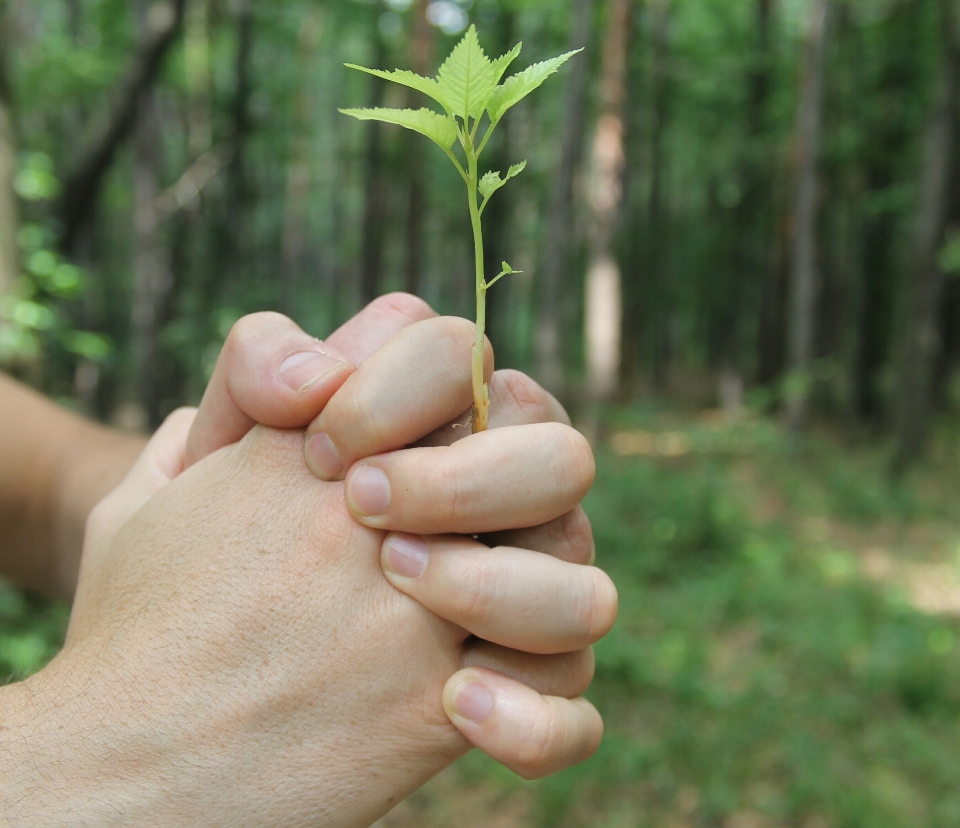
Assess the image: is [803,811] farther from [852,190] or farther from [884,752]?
[852,190]

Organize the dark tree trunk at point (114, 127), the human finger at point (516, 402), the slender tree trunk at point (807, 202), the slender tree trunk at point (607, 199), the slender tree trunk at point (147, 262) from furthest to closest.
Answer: the slender tree trunk at point (807, 202) < the slender tree trunk at point (607, 199) < the slender tree trunk at point (147, 262) < the dark tree trunk at point (114, 127) < the human finger at point (516, 402)

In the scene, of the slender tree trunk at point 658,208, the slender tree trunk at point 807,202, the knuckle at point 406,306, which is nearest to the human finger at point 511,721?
the knuckle at point 406,306

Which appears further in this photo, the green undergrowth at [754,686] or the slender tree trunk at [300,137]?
the slender tree trunk at [300,137]

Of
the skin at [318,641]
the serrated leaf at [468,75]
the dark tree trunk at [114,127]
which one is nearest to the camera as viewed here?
the serrated leaf at [468,75]

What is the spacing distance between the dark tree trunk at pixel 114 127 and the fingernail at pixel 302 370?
6096 millimetres

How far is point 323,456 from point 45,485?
3.39 ft

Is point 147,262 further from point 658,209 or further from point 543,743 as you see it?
point 658,209

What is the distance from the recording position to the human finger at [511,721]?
0.99m

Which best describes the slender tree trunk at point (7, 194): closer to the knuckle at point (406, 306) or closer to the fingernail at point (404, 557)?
the knuckle at point (406, 306)

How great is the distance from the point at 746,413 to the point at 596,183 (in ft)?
19.5

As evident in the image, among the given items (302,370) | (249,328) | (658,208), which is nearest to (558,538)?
(302,370)

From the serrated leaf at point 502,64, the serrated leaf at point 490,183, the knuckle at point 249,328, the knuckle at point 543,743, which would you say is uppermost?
the serrated leaf at point 502,64

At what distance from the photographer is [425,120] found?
820 millimetres

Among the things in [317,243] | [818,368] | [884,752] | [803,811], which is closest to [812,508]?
[818,368]
